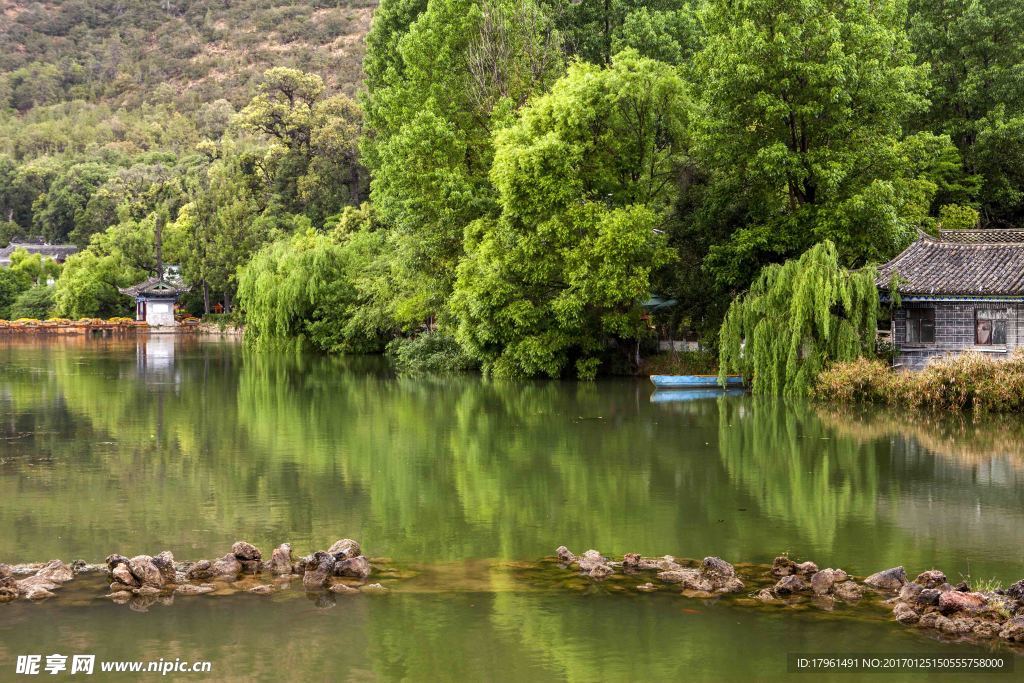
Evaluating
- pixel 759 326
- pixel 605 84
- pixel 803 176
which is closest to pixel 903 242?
pixel 803 176

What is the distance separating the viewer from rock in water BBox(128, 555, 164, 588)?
1124cm

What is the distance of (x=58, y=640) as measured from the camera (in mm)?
9859

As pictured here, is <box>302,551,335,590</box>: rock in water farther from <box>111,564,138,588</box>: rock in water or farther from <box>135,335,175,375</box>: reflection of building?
<box>135,335,175,375</box>: reflection of building

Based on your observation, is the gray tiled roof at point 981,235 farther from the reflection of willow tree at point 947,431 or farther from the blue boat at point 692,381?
the reflection of willow tree at point 947,431

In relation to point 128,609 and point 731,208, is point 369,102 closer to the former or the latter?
point 731,208

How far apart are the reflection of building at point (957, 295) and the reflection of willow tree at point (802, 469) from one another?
5630 mm

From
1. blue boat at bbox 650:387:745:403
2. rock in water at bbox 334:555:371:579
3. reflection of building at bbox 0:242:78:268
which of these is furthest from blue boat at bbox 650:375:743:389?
reflection of building at bbox 0:242:78:268

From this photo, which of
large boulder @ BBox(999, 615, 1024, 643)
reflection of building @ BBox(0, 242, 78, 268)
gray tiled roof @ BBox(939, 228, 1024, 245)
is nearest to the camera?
large boulder @ BBox(999, 615, 1024, 643)

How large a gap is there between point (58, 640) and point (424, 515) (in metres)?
5.81

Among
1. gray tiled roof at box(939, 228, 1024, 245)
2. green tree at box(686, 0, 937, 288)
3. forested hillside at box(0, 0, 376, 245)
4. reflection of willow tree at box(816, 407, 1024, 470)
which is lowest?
reflection of willow tree at box(816, 407, 1024, 470)

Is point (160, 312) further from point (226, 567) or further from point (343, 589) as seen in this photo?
point (343, 589)

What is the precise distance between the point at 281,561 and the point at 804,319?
18386 millimetres

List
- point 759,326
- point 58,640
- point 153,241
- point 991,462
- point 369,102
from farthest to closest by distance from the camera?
point 153,241, point 369,102, point 759,326, point 991,462, point 58,640

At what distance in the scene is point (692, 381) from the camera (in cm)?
3170
